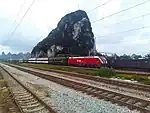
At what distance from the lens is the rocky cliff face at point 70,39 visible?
140000 mm

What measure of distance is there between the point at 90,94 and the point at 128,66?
25905 mm

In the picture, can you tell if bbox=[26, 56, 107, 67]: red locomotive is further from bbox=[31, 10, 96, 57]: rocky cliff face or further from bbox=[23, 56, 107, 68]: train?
bbox=[31, 10, 96, 57]: rocky cliff face

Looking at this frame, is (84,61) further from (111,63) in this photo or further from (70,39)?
(70,39)

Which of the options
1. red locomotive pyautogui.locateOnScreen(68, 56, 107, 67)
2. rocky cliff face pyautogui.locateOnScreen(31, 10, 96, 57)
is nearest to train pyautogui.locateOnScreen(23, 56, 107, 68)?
red locomotive pyautogui.locateOnScreen(68, 56, 107, 67)

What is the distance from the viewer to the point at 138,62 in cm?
3900

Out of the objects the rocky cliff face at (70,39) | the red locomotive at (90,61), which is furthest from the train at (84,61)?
the rocky cliff face at (70,39)

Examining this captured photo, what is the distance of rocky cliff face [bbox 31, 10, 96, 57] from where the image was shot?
140000 millimetres

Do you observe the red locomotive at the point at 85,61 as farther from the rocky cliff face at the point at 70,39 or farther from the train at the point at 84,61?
the rocky cliff face at the point at 70,39

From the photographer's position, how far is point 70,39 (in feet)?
491

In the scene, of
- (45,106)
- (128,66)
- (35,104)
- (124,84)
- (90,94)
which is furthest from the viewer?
(128,66)

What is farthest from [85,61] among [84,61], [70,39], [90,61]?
[70,39]

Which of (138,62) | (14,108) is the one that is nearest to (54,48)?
(138,62)

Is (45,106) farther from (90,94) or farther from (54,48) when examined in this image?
(54,48)

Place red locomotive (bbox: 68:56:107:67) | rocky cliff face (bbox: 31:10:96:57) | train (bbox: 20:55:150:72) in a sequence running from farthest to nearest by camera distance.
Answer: rocky cliff face (bbox: 31:10:96:57) → red locomotive (bbox: 68:56:107:67) → train (bbox: 20:55:150:72)
